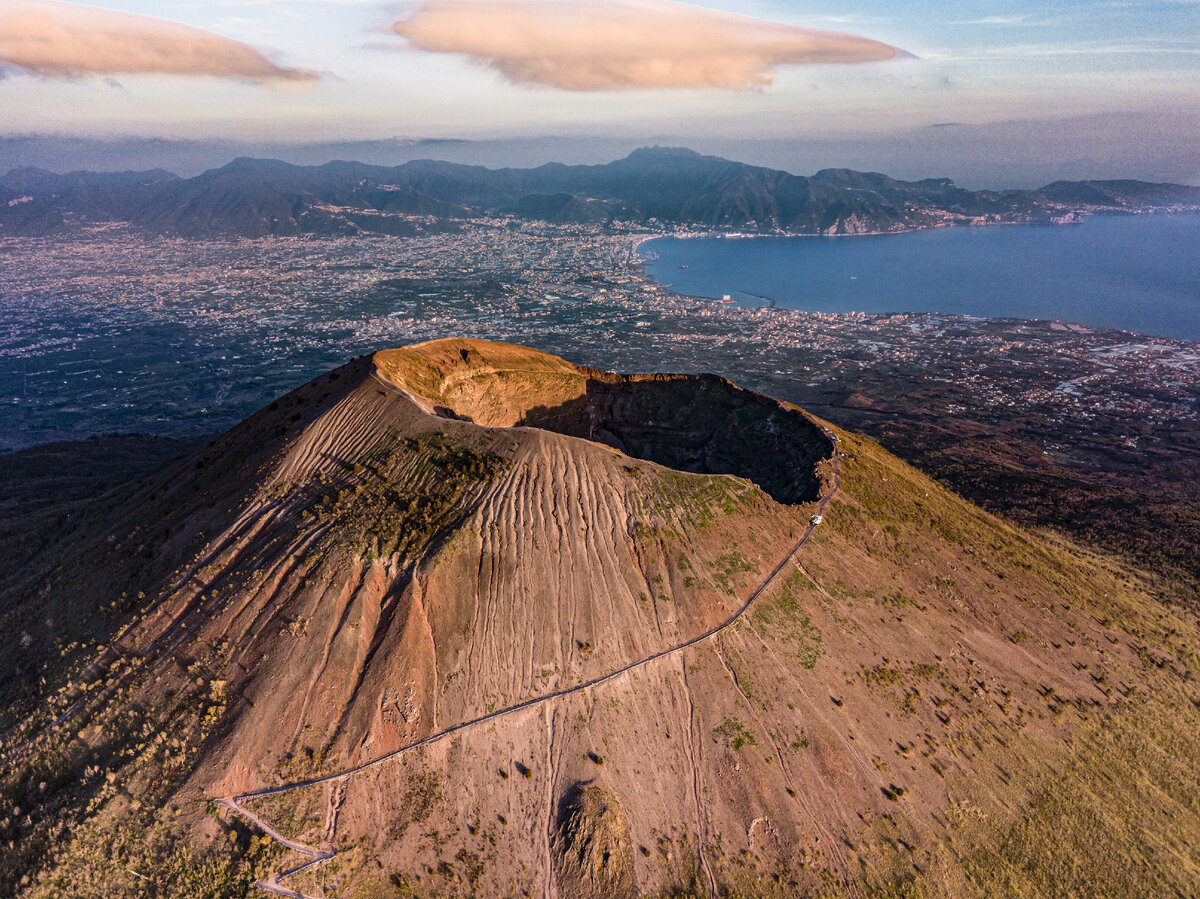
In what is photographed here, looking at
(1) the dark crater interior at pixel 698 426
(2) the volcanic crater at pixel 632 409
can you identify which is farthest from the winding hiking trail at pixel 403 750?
(2) the volcanic crater at pixel 632 409

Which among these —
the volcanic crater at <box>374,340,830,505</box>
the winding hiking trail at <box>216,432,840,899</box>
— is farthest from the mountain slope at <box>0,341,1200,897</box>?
the volcanic crater at <box>374,340,830,505</box>

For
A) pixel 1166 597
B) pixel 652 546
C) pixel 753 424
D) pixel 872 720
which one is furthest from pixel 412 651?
pixel 1166 597

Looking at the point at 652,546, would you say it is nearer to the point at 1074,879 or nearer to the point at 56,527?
the point at 1074,879

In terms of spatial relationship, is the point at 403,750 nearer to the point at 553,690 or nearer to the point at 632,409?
the point at 553,690

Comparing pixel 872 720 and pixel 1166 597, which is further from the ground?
pixel 872 720

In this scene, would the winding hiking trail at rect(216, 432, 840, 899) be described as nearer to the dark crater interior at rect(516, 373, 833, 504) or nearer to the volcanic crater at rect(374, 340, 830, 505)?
the dark crater interior at rect(516, 373, 833, 504)

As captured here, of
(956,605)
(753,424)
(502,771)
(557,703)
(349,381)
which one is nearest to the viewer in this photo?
(502,771)

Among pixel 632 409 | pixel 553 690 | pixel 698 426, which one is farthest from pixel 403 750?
pixel 632 409
